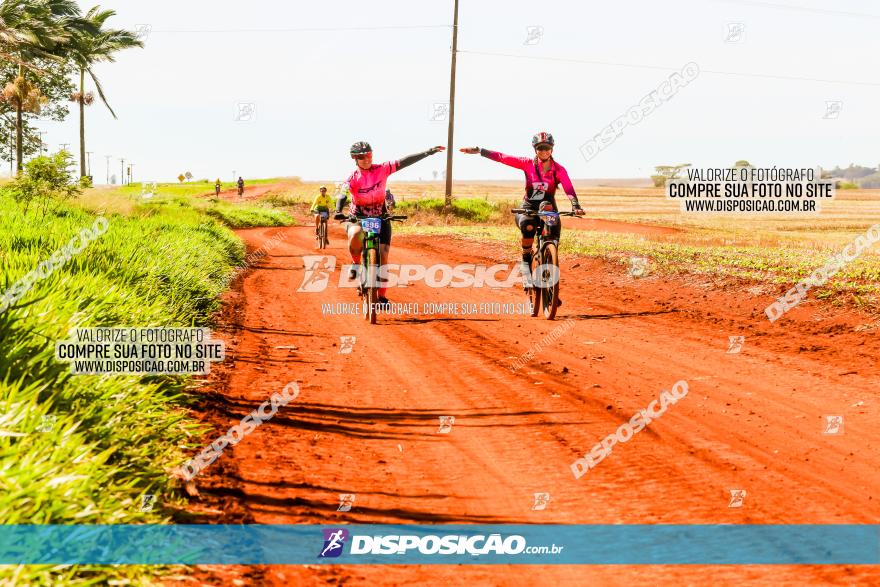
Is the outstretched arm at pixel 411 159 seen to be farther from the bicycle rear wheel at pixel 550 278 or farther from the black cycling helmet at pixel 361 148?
the bicycle rear wheel at pixel 550 278

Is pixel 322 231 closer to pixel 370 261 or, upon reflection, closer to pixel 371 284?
pixel 370 261

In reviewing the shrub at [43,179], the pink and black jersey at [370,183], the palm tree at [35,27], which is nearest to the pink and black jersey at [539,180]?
the pink and black jersey at [370,183]

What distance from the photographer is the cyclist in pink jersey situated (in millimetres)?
12180

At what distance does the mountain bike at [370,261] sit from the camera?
39.3 feet

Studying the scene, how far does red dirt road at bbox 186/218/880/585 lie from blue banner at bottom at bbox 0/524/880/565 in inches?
4.0

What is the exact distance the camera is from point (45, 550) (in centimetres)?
333

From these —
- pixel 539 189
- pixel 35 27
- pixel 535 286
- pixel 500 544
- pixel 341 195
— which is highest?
pixel 35 27

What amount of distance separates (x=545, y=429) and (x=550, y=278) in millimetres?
6084

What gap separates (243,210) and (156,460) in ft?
147

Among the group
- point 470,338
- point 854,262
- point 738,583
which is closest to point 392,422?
point 738,583

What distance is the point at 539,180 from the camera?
1244cm

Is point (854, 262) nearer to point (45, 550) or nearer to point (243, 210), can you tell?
point (45, 550)

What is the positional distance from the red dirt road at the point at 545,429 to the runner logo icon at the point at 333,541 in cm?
14

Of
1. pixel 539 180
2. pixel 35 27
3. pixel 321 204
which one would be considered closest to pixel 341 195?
pixel 539 180
